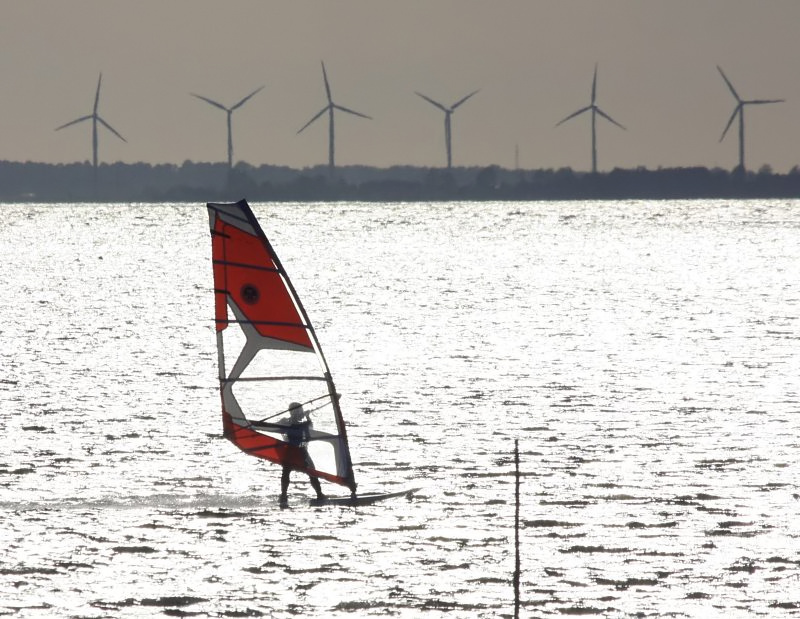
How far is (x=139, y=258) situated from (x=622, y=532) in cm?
16156

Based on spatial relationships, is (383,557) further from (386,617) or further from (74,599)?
(74,599)

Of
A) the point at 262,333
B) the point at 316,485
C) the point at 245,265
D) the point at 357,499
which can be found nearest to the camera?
the point at 245,265

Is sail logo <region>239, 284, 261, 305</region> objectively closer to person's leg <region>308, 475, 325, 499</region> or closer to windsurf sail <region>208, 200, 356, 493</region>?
windsurf sail <region>208, 200, 356, 493</region>

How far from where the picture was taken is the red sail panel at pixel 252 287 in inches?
985

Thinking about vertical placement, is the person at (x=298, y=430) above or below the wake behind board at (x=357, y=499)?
above

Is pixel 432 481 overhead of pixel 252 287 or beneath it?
beneath

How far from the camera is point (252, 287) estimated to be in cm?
2528

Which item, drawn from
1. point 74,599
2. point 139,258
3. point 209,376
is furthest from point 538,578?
point 139,258

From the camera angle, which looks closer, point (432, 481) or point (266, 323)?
point (266, 323)

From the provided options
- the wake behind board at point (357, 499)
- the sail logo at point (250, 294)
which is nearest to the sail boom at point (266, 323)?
the sail logo at point (250, 294)

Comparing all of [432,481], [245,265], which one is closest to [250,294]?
[245,265]

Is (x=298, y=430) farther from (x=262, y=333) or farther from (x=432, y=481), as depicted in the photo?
(x=432, y=481)

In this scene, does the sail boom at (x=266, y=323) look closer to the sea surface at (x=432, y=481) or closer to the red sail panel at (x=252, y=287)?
the red sail panel at (x=252, y=287)

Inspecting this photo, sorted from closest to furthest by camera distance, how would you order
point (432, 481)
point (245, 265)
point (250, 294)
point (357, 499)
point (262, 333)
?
point (245, 265) → point (250, 294) → point (262, 333) → point (357, 499) → point (432, 481)
